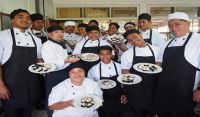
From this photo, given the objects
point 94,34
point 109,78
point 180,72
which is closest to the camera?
point 180,72

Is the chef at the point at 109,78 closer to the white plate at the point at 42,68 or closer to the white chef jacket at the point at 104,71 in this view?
the white chef jacket at the point at 104,71

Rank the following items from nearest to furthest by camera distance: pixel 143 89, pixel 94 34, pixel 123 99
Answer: pixel 143 89 → pixel 123 99 → pixel 94 34

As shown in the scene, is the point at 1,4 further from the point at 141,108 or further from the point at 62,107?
the point at 141,108

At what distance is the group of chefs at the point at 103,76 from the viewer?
98.6 inches

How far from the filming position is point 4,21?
3.95m

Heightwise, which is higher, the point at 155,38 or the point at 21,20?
the point at 21,20

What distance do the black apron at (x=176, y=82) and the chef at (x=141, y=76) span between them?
0.83ft

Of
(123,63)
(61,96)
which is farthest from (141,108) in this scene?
(61,96)

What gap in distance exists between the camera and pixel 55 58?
2787 mm

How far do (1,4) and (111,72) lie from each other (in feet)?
6.66

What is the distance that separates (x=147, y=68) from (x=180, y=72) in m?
0.37

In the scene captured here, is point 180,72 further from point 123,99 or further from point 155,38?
point 155,38

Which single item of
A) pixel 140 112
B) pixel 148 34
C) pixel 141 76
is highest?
pixel 148 34

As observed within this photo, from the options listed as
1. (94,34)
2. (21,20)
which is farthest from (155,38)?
(21,20)
